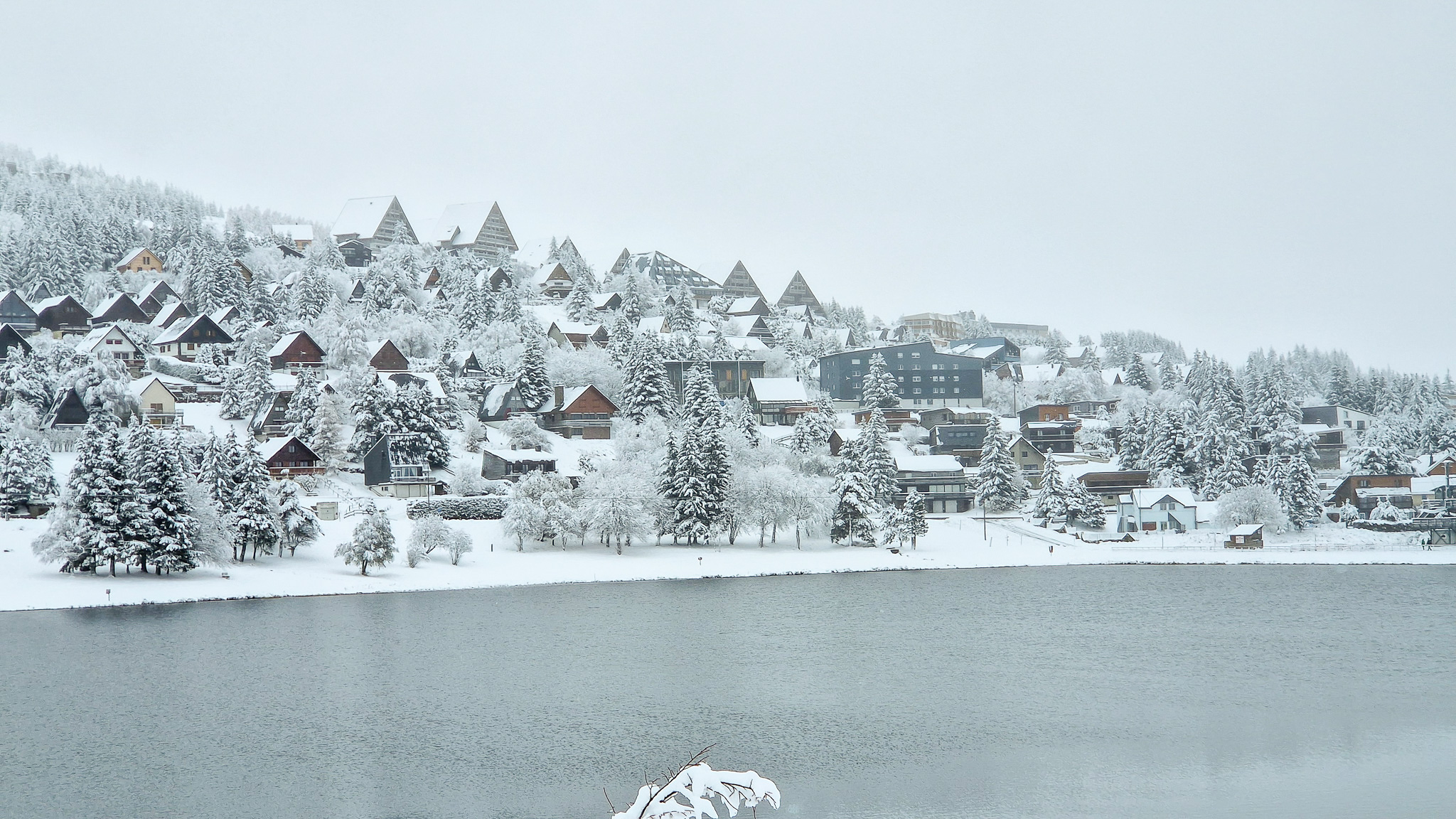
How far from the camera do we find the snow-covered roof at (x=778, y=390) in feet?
275

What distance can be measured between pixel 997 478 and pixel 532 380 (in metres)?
30.6

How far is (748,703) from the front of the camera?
29844mm

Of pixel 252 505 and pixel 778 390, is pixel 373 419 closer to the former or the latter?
pixel 252 505

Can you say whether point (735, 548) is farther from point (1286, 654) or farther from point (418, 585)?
point (1286, 654)

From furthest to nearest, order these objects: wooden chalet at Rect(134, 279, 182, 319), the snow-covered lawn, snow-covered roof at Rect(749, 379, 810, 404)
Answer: wooden chalet at Rect(134, 279, 182, 319), snow-covered roof at Rect(749, 379, 810, 404), the snow-covered lawn

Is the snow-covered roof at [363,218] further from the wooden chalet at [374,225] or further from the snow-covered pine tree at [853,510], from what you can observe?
the snow-covered pine tree at [853,510]

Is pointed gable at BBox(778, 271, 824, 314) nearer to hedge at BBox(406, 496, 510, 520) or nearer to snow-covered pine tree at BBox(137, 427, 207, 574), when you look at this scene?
hedge at BBox(406, 496, 510, 520)

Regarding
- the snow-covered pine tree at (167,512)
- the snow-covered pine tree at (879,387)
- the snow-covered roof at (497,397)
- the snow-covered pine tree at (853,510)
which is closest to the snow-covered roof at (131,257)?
the snow-covered roof at (497,397)

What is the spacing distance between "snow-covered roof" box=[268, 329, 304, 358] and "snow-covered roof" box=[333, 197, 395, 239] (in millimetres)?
48004

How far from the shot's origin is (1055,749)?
2572 centimetres

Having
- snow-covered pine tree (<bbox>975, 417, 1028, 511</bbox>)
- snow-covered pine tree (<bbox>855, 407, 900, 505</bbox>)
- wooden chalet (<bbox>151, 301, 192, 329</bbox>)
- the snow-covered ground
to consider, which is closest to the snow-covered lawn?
the snow-covered ground

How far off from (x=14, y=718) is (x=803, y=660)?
21153mm

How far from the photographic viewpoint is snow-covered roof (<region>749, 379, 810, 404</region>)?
83750 millimetres

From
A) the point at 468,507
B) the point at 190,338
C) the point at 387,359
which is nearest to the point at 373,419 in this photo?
the point at 468,507
